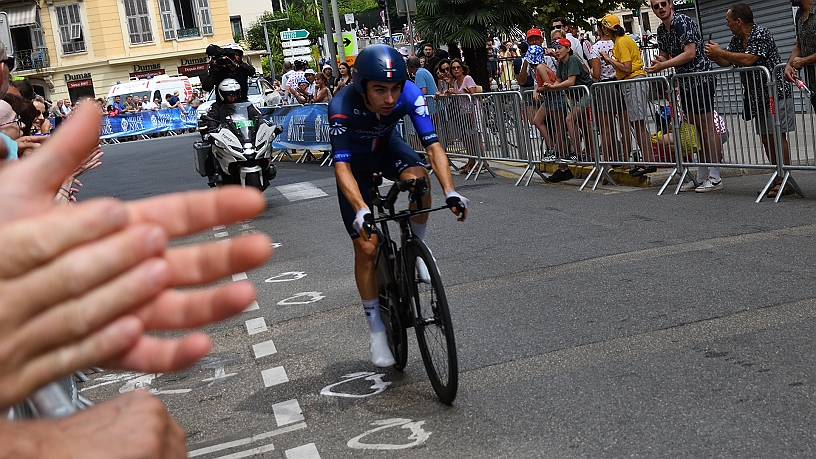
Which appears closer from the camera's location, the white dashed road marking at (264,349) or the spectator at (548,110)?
the white dashed road marking at (264,349)

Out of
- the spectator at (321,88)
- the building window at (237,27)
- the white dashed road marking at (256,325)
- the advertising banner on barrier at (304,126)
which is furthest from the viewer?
the building window at (237,27)

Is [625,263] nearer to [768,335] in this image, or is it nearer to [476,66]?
[768,335]

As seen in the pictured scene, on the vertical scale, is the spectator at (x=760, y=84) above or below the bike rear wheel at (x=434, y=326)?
above

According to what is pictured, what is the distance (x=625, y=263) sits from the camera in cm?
777

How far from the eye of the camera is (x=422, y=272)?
5082 millimetres

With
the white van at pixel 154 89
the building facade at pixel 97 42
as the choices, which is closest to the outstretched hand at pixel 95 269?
the white van at pixel 154 89

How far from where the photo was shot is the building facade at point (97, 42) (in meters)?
70.0

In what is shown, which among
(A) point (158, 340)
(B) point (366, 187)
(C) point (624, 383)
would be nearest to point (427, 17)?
(B) point (366, 187)

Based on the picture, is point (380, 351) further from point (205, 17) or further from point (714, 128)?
point (205, 17)

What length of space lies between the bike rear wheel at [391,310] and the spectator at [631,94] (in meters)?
6.87

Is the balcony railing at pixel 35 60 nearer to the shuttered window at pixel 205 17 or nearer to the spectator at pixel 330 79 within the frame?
the shuttered window at pixel 205 17

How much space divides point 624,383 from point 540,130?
9.27 m

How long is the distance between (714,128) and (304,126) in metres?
12.0

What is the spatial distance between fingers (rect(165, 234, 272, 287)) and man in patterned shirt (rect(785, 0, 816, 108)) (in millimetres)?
9438
